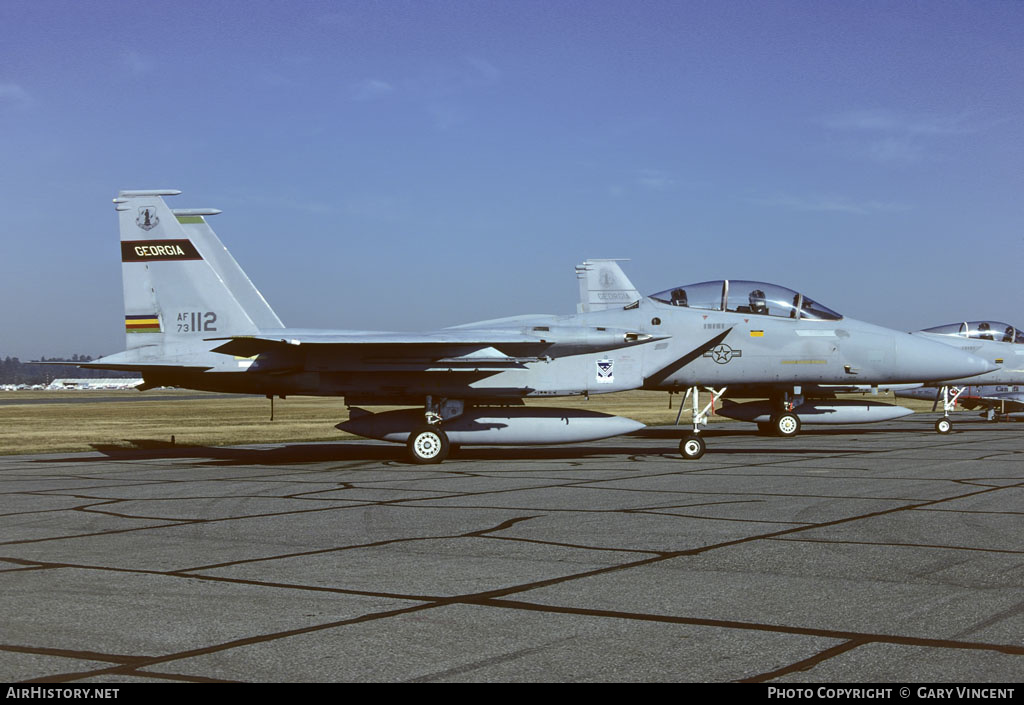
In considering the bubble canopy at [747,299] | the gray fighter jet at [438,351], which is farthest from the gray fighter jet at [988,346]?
the gray fighter jet at [438,351]

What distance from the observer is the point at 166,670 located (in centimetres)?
458

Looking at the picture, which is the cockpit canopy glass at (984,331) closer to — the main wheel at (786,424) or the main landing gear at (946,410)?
the main landing gear at (946,410)

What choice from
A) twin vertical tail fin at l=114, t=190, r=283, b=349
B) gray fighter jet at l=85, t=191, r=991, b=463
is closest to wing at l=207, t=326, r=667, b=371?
gray fighter jet at l=85, t=191, r=991, b=463

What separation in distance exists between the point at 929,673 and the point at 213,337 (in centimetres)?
1494

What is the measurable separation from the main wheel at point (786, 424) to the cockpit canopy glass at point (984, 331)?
736 centimetres

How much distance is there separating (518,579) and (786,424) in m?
18.1

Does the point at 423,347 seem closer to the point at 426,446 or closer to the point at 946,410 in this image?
the point at 426,446

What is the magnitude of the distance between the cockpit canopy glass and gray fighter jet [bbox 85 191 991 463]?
11299 millimetres

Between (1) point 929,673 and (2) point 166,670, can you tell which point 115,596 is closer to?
(2) point 166,670

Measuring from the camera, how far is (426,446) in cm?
1694

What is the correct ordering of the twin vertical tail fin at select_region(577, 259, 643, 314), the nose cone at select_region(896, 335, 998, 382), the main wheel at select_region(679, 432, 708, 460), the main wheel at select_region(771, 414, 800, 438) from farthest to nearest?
the twin vertical tail fin at select_region(577, 259, 643, 314)
the main wheel at select_region(771, 414, 800, 438)
the nose cone at select_region(896, 335, 998, 382)
the main wheel at select_region(679, 432, 708, 460)

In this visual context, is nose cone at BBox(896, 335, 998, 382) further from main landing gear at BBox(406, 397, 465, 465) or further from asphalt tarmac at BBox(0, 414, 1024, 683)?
main landing gear at BBox(406, 397, 465, 465)

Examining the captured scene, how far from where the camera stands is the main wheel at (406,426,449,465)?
1688cm

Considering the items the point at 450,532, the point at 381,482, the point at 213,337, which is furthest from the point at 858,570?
the point at 213,337
